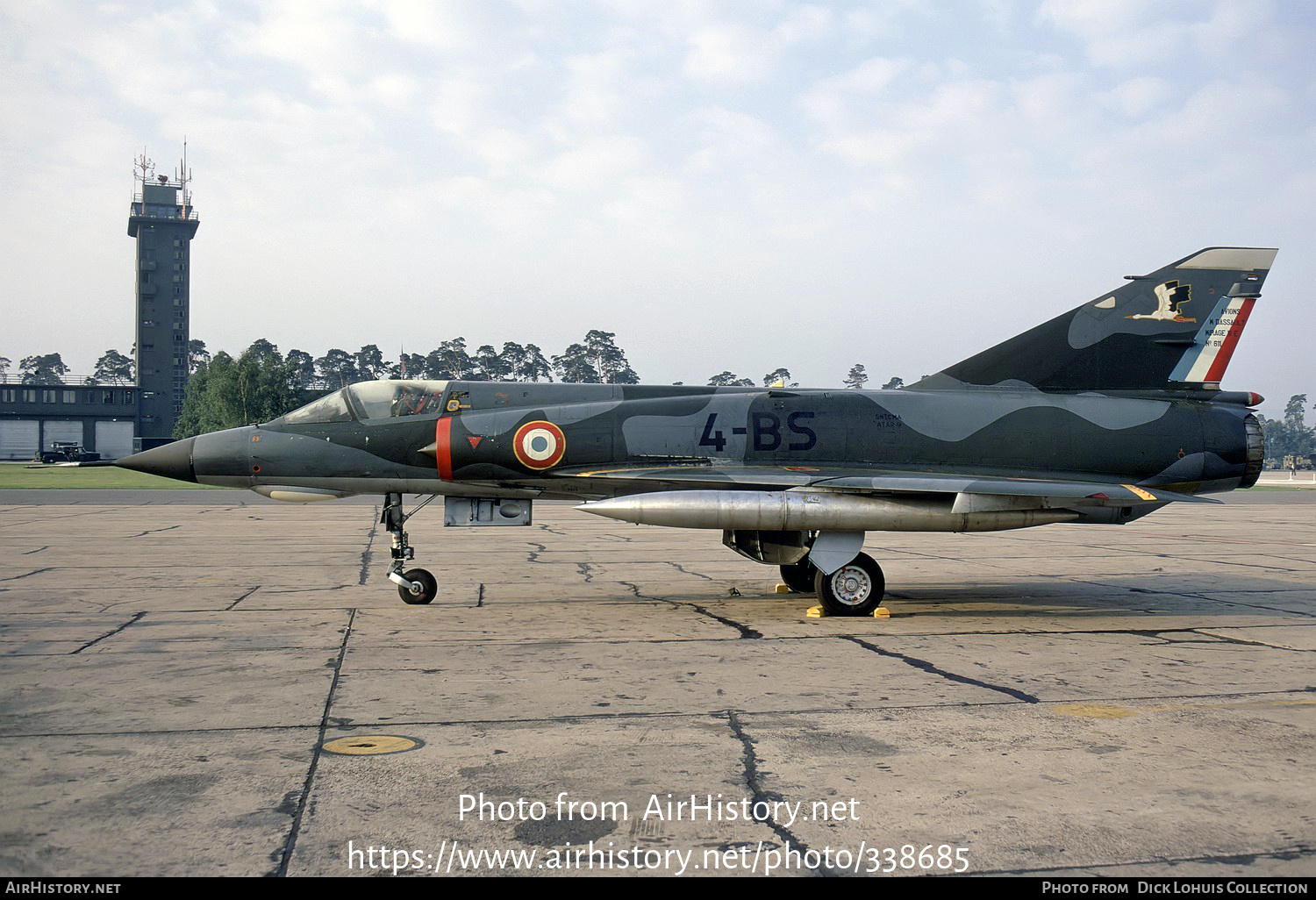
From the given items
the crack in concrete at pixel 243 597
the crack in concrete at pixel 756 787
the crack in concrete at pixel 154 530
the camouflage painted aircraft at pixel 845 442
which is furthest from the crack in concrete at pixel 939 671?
the crack in concrete at pixel 154 530

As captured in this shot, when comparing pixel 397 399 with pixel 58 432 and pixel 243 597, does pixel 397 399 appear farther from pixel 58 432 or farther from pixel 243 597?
pixel 58 432

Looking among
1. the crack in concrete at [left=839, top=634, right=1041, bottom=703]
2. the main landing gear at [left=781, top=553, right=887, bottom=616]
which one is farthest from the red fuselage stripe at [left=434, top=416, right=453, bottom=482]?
the crack in concrete at [left=839, top=634, right=1041, bottom=703]

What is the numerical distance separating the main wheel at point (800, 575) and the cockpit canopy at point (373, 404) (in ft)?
16.8

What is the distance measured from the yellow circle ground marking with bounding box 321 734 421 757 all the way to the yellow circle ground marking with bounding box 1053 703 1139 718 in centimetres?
452

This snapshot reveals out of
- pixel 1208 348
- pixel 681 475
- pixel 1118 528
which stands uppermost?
pixel 1208 348

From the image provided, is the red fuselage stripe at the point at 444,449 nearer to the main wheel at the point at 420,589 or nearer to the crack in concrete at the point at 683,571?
the main wheel at the point at 420,589

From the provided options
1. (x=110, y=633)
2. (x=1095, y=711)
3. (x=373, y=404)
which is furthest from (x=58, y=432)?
(x=1095, y=711)

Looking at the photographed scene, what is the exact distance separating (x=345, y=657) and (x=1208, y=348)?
36.9 feet

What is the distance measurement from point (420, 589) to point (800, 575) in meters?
5.04

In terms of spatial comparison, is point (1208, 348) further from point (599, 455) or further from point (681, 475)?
point (599, 455)

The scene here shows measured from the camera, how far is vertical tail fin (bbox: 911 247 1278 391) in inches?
507

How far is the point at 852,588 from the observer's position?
38.1 ft

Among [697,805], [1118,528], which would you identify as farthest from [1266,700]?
[1118,528]

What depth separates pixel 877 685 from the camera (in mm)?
7848
